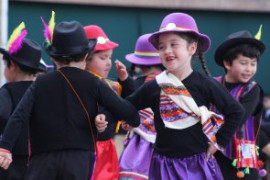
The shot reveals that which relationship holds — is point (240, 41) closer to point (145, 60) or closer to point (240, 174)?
point (240, 174)

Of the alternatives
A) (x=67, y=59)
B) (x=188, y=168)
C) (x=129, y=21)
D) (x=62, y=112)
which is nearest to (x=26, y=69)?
(x=67, y=59)

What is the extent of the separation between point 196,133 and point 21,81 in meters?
1.54

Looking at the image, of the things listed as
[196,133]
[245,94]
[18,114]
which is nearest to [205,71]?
[245,94]

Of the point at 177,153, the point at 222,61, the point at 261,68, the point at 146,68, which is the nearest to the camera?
the point at 177,153

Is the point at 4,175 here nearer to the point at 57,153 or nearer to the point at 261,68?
the point at 57,153

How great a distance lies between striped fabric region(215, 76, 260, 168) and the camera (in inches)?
209

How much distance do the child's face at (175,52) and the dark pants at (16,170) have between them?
55.7 inches

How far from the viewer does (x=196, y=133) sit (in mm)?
4605

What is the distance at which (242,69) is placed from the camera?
17.6 ft

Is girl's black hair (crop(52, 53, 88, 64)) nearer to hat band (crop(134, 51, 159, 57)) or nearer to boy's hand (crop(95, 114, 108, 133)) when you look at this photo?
boy's hand (crop(95, 114, 108, 133))

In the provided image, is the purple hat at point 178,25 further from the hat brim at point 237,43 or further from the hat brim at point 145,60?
the hat brim at point 145,60

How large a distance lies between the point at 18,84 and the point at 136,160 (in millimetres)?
1238

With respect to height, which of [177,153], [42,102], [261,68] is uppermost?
[42,102]

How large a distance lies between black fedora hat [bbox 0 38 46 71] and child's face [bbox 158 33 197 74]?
118cm
